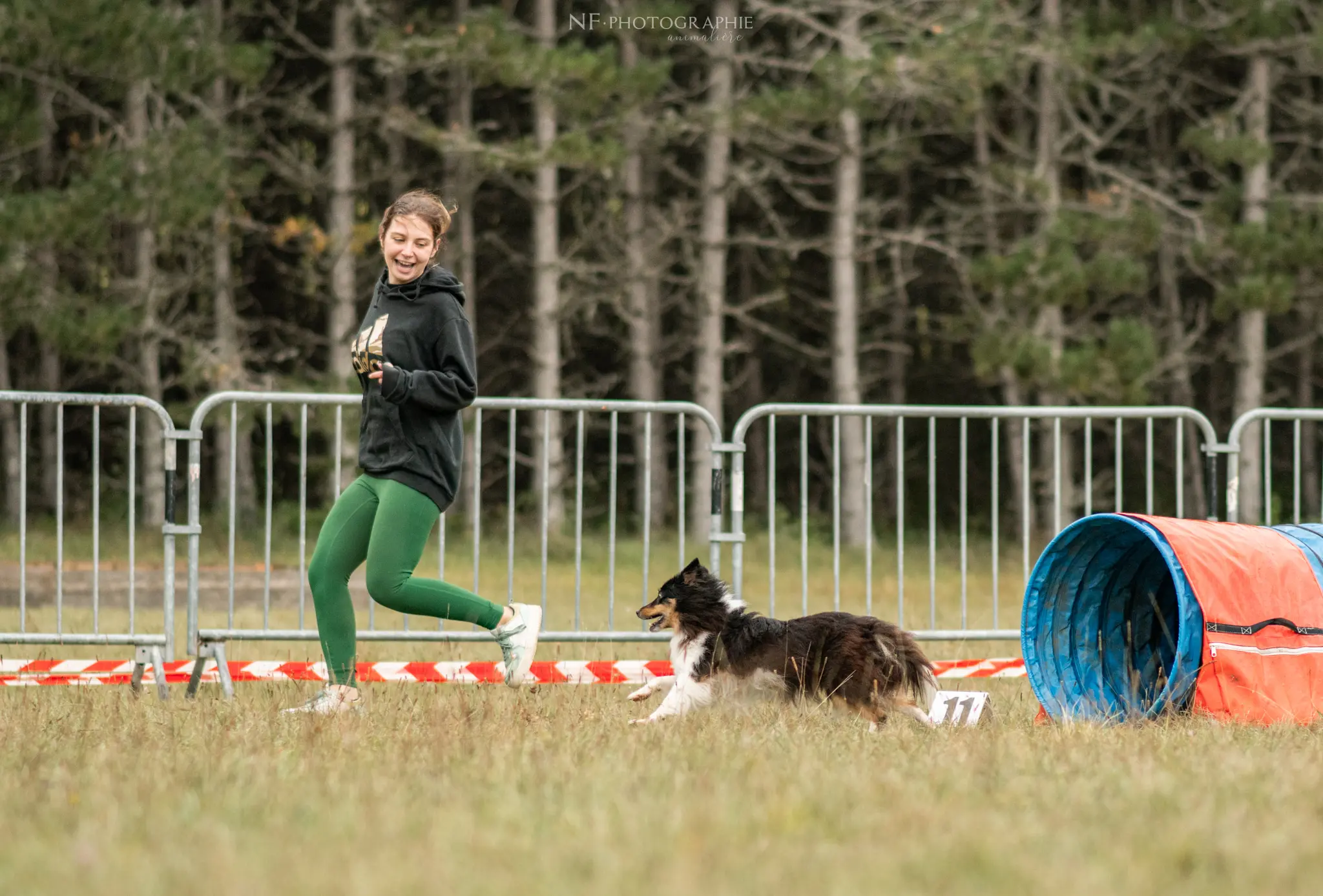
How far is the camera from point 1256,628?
579 centimetres

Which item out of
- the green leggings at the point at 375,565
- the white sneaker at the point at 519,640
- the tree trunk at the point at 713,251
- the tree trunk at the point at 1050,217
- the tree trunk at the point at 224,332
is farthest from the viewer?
the tree trunk at the point at 713,251

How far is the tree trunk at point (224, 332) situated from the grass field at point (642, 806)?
1348 centimetres

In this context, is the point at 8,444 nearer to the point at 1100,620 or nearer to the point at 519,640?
the point at 519,640

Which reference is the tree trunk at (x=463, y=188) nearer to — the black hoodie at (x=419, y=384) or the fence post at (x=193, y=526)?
the fence post at (x=193, y=526)

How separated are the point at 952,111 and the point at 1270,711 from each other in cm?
1507

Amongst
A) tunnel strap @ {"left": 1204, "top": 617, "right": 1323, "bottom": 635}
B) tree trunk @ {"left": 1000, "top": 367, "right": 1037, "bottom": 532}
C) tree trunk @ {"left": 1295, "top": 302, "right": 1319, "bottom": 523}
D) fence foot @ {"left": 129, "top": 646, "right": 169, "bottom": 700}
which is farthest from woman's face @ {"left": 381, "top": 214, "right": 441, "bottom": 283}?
tree trunk @ {"left": 1295, "top": 302, "right": 1319, "bottom": 523}

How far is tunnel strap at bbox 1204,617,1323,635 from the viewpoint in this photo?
18.6 ft

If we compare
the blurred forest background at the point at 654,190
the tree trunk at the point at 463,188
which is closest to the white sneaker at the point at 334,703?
the blurred forest background at the point at 654,190

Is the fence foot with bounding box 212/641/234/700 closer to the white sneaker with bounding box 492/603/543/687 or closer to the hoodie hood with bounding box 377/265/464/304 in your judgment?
the white sneaker with bounding box 492/603/543/687

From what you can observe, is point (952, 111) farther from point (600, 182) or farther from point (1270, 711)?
point (1270, 711)

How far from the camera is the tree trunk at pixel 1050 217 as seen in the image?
1936 cm

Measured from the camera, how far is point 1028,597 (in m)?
6.44

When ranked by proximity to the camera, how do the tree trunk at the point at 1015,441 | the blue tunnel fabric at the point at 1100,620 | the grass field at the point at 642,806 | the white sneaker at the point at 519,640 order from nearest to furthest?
the grass field at the point at 642,806 → the white sneaker at the point at 519,640 → the blue tunnel fabric at the point at 1100,620 → the tree trunk at the point at 1015,441

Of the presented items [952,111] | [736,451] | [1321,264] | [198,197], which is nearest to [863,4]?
[952,111]
